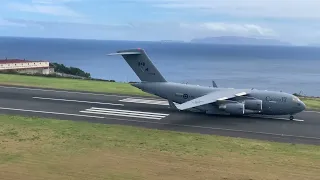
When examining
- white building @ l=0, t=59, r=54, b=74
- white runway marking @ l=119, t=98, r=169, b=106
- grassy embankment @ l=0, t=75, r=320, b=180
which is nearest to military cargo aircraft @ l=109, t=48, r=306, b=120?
white runway marking @ l=119, t=98, r=169, b=106

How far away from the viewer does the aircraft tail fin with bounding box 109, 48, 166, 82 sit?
36812 mm

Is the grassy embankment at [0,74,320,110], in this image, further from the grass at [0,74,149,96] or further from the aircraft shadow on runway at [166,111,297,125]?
the aircraft shadow on runway at [166,111,297,125]

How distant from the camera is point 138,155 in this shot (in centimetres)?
2119

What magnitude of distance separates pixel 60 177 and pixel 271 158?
37.0ft

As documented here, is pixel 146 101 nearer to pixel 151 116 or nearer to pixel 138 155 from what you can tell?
pixel 151 116

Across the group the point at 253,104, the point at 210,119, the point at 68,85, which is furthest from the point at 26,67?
the point at 253,104

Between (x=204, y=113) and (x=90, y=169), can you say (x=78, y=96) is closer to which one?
(x=204, y=113)

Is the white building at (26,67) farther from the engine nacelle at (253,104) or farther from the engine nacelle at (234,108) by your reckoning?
the engine nacelle at (253,104)

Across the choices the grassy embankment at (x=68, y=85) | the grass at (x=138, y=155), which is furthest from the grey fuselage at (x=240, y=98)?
the grassy embankment at (x=68, y=85)

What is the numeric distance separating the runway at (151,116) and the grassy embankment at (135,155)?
2.47 metres

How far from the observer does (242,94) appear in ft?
112

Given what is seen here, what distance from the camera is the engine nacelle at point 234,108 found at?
33.1 m

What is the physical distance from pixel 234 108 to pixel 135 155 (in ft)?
47.4

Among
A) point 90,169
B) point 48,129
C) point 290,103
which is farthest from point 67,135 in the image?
point 290,103
